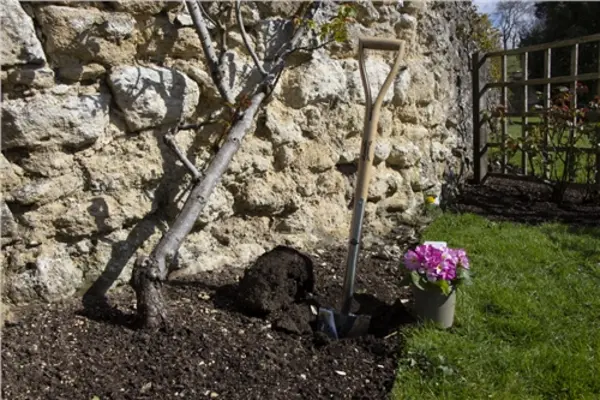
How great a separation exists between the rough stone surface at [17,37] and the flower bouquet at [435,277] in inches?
69.8

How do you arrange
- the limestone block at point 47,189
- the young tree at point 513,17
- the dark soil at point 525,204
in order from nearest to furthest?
the limestone block at point 47,189
the dark soil at point 525,204
the young tree at point 513,17

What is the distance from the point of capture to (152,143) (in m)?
2.75

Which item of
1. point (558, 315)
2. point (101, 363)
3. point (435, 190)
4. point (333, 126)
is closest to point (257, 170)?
point (333, 126)

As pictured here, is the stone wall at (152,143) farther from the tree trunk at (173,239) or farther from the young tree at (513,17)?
the young tree at (513,17)

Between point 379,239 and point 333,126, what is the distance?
0.82m

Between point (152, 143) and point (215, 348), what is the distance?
1.01m

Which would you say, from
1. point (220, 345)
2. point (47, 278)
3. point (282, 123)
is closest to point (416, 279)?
point (220, 345)

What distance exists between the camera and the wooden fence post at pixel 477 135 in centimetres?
591

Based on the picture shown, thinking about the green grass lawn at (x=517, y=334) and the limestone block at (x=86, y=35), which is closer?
the green grass lawn at (x=517, y=334)

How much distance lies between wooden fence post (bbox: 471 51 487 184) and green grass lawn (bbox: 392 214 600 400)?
222 centimetres

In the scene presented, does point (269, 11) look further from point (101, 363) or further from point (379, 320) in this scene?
point (101, 363)

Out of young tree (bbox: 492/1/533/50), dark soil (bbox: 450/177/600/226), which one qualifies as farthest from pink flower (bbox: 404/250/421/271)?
young tree (bbox: 492/1/533/50)

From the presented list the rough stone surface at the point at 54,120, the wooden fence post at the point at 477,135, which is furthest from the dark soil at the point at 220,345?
the wooden fence post at the point at 477,135

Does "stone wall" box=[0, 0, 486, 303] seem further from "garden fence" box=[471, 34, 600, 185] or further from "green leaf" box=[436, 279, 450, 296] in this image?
"garden fence" box=[471, 34, 600, 185]
